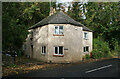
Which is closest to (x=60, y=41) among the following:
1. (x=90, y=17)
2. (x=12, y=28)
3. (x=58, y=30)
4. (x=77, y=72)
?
(x=58, y=30)

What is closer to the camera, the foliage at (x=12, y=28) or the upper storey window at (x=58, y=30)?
the foliage at (x=12, y=28)

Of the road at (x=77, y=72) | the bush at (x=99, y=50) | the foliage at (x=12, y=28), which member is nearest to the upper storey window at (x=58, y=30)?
the foliage at (x=12, y=28)

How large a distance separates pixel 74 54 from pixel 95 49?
25.2ft

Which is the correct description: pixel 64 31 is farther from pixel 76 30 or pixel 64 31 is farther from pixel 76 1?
pixel 76 1

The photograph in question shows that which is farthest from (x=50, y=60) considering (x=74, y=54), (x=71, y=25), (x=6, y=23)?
(x=6, y=23)

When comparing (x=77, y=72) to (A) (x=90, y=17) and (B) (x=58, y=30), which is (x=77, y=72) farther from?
(A) (x=90, y=17)

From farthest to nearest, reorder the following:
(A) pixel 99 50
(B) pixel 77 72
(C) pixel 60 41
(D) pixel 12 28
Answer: (A) pixel 99 50 < (C) pixel 60 41 < (B) pixel 77 72 < (D) pixel 12 28

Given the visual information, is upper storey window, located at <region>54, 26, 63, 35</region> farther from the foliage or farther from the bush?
the bush

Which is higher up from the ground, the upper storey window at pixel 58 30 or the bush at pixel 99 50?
the upper storey window at pixel 58 30

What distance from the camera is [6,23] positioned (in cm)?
743

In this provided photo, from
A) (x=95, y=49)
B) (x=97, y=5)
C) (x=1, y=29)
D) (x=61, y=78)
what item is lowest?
(x=61, y=78)

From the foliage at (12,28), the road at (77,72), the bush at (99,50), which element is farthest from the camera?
the bush at (99,50)

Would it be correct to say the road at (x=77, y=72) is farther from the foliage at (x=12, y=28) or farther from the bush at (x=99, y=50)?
the bush at (x=99, y=50)

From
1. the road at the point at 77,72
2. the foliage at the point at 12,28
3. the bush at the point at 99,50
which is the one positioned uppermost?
the foliage at the point at 12,28
